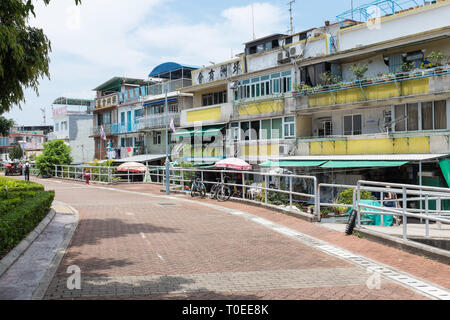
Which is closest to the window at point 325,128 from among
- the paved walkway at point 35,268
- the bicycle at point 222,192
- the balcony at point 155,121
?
the bicycle at point 222,192

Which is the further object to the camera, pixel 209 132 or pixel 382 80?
pixel 209 132

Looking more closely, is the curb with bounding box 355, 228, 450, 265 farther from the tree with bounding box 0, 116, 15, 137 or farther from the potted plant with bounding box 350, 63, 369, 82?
the tree with bounding box 0, 116, 15, 137

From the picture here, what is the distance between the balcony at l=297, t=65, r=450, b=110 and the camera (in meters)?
20.7

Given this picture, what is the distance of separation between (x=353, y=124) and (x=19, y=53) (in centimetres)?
2085

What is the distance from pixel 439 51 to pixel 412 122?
3.52 meters

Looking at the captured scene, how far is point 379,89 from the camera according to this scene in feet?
75.2

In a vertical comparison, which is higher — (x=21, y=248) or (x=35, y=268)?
(x=21, y=248)

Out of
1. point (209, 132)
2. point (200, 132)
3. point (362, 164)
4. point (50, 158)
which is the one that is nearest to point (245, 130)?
point (209, 132)

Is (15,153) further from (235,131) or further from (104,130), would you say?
(235,131)

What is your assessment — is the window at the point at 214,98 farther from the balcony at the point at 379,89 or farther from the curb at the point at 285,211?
the curb at the point at 285,211

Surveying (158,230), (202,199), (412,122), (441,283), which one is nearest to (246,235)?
(158,230)

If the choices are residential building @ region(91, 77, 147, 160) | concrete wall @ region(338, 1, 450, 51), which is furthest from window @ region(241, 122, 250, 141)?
residential building @ region(91, 77, 147, 160)

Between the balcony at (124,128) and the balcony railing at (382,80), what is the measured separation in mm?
22988

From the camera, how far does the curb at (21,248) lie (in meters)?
7.70
